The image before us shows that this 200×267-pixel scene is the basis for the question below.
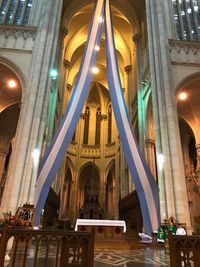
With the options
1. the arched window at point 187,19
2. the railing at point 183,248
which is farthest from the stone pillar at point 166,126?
the railing at point 183,248

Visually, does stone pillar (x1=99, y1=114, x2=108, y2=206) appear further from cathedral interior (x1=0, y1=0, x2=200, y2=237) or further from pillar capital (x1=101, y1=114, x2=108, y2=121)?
cathedral interior (x1=0, y1=0, x2=200, y2=237)

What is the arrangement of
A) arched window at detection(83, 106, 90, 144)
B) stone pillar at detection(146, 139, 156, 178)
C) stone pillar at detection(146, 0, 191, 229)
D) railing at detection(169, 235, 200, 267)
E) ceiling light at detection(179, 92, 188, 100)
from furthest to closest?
arched window at detection(83, 106, 90, 144) < stone pillar at detection(146, 139, 156, 178) < ceiling light at detection(179, 92, 188, 100) < stone pillar at detection(146, 0, 191, 229) < railing at detection(169, 235, 200, 267)

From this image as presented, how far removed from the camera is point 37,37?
1023 centimetres

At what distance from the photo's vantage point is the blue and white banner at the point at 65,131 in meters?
7.05

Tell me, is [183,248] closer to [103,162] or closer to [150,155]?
[150,155]

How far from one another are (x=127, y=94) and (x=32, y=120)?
1018cm

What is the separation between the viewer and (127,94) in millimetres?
17297

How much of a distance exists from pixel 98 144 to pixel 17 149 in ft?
48.1

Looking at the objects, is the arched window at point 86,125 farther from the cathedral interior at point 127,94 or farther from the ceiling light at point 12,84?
the ceiling light at point 12,84

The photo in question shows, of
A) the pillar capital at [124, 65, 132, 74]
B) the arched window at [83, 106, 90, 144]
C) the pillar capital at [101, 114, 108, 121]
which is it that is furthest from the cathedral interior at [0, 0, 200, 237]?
the pillar capital at [101, 114, 108, 121]

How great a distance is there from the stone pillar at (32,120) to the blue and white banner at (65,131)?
788 mm

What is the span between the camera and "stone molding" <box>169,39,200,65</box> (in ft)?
33.9

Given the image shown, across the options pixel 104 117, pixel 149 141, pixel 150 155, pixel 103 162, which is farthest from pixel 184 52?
pixel 104 117

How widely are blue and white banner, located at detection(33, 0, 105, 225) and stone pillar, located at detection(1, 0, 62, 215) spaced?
79 centimetres
